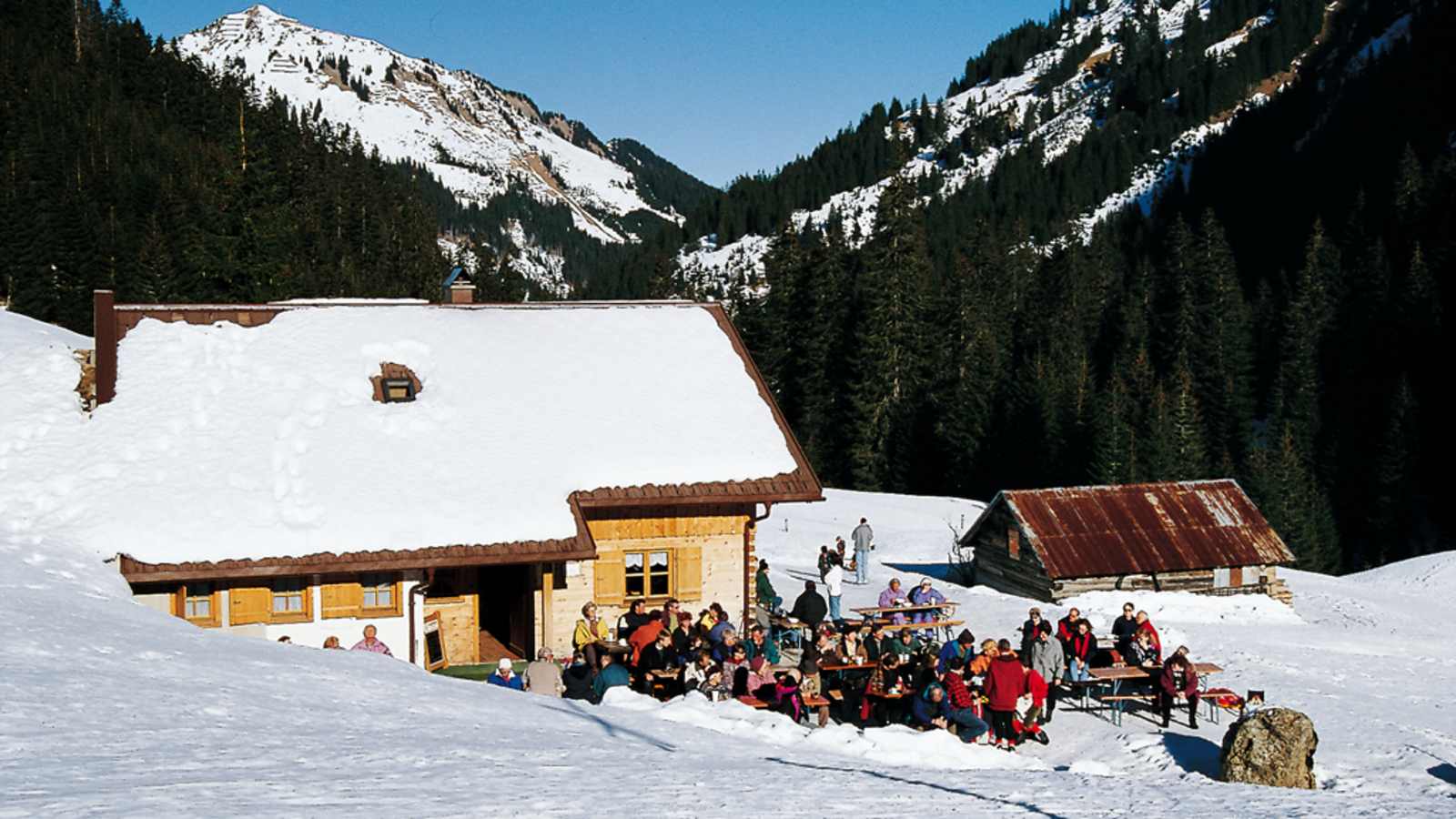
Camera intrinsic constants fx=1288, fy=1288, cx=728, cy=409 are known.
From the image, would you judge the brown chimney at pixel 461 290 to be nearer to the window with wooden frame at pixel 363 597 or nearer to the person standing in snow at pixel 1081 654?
the window with wooden frame at pixel 363 597

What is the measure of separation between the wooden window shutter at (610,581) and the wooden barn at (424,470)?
0.03 meters

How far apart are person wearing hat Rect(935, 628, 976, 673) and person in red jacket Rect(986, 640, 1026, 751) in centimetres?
59

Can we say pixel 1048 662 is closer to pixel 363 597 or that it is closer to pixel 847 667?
pixel 847 667

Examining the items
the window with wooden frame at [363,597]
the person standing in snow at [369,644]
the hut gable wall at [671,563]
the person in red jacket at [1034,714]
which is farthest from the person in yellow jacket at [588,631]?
the person in red jacket at [1034,714]

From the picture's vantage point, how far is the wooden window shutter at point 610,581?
20.2 meters

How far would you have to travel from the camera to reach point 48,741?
8.86 meters

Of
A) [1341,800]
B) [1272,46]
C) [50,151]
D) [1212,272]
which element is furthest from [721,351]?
[1272,46]

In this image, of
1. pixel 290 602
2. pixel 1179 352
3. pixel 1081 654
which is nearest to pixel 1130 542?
pixel 1081 654

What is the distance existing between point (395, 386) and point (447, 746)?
11602 mm

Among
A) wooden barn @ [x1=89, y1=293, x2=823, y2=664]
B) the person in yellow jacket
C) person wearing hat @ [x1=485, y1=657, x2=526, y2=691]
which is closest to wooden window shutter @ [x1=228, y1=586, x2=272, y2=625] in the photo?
wooden barn @ [x1=89, y1=293, x2=823, y2=664]

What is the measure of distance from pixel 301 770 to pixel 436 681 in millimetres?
5040

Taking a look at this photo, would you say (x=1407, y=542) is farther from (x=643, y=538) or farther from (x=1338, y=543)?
(x=643, y=538)

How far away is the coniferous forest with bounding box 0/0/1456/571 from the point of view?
63125 millimetres

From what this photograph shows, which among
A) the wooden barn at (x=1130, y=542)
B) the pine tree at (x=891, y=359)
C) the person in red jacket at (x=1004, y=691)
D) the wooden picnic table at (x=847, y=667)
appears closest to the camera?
the person in red jacket at (x=1004, y=691)
